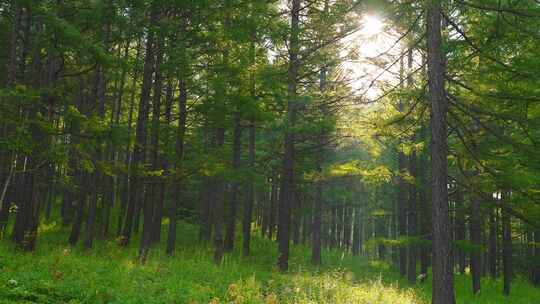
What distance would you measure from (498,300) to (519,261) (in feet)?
62.7

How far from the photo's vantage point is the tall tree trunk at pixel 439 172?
9836 millimetres

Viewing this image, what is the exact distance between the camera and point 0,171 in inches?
570

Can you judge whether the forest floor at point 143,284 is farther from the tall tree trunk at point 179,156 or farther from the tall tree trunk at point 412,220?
the tall tree trunk at point 412,220

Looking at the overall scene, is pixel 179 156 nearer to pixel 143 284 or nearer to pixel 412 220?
pixel 143 284

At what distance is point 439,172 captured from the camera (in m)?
9.95

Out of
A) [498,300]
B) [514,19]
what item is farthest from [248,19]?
[498,300]

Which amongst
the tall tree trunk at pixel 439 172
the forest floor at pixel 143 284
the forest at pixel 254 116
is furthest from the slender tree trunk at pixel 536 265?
the tall tree trunk at pixel 439 172

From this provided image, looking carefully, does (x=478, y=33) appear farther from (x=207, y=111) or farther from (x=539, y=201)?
(x=207, y=111)

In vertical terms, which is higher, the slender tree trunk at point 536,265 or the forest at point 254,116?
the forest at point 254,116

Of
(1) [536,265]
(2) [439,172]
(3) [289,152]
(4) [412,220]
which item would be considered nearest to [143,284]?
(2) [439,172]

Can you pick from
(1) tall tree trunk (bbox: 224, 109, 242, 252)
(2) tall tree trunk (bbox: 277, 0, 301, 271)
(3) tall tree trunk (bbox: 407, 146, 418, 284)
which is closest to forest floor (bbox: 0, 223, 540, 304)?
(2) tall tree trunk (bbox: 277, 0, 301, 271)

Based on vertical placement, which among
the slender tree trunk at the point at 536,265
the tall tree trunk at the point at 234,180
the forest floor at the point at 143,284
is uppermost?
the tall tree trunk at the point at 234,180

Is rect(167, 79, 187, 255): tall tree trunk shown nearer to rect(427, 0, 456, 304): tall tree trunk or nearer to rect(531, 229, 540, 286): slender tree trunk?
rect(427, 0, 456, 304): tall tree trunk

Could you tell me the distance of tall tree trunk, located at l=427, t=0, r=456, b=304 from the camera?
32.3ft
